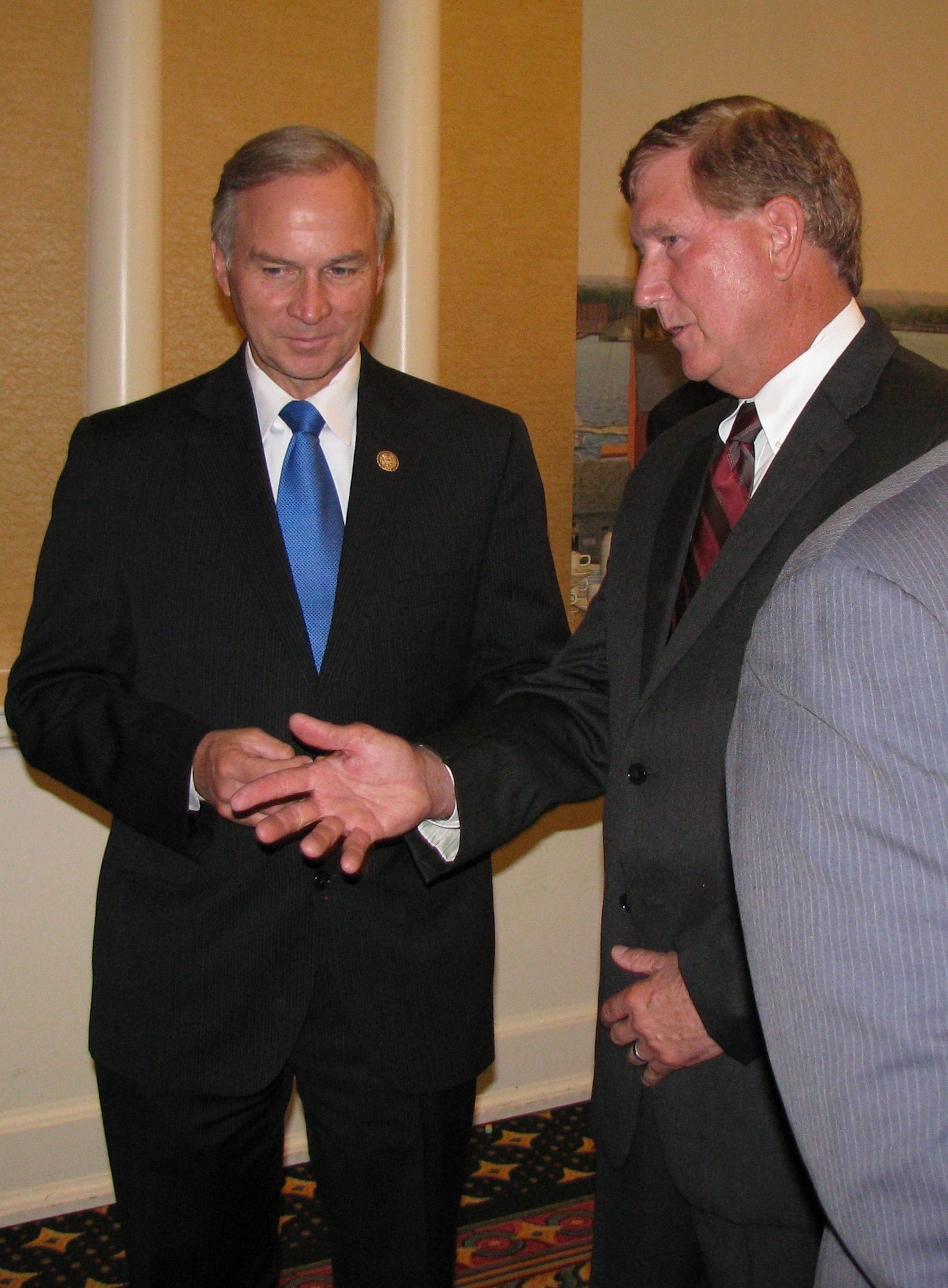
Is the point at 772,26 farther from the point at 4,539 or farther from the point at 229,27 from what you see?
the point at 4,539

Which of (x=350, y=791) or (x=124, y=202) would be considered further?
(x=124, y=202)

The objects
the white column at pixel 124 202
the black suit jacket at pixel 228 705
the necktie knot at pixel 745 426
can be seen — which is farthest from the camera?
the white column at pixel 124 202

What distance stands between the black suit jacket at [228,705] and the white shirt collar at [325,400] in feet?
0.12

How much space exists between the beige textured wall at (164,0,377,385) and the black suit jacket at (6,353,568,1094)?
1.44 metres

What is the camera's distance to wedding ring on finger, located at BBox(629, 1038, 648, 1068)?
1576mm

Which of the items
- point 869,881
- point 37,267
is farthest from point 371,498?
point 37,267

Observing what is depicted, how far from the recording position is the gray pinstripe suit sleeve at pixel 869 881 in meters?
0.68

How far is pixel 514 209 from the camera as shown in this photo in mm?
3668

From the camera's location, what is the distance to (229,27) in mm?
3203

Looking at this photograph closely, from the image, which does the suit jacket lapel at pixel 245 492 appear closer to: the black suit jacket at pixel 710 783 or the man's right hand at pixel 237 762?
the man's right hand at pixel 237 762

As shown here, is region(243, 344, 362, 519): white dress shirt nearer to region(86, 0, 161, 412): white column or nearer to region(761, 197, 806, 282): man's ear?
region(761, 197, 806, 282): man's ear

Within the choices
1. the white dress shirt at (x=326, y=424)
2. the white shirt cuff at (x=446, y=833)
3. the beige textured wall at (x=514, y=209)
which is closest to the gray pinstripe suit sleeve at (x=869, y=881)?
the white shirt cuff at (x=446, y=833)

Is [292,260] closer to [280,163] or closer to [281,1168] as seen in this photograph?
[280,163]

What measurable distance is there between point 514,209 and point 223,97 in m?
0.98
